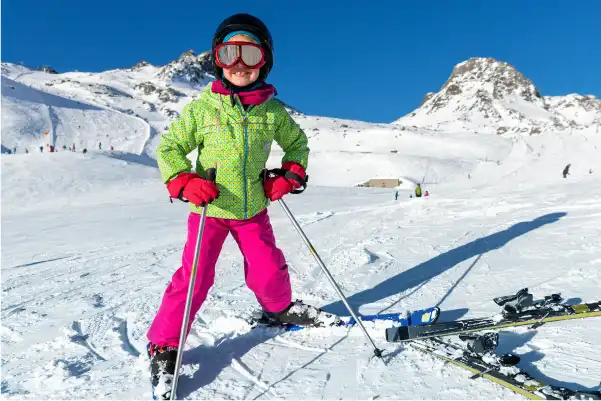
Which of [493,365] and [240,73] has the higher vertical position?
[240,73]

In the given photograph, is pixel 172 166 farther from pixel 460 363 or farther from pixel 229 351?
pixel 460 363

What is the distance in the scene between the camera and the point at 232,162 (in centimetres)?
313

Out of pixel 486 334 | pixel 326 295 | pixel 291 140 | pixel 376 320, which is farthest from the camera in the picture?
pixel 326 295

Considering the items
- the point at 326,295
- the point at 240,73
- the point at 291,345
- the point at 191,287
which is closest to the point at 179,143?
the point at 240,73

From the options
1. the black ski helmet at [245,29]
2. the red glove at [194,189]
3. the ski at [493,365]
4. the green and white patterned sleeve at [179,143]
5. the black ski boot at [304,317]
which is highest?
the black ski helmet at [245,29]

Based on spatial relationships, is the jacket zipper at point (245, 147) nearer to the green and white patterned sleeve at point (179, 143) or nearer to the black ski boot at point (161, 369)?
the green and white patterned sleeve at point (179, 143)

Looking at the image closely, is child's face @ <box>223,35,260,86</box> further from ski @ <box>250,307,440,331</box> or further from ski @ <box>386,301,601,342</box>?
ski @ <box>386,301,601,342</box>

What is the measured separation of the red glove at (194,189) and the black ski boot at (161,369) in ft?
3.22

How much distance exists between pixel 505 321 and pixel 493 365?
63 cm

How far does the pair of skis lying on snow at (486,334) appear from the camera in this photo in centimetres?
236

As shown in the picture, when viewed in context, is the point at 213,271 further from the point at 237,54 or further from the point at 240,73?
the point at 237,54

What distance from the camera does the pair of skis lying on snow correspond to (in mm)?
2363

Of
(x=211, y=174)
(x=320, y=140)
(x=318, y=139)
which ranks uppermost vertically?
(x=318, y=139)

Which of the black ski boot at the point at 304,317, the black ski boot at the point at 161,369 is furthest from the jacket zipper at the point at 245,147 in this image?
the black ski boot at the point at 161,369
